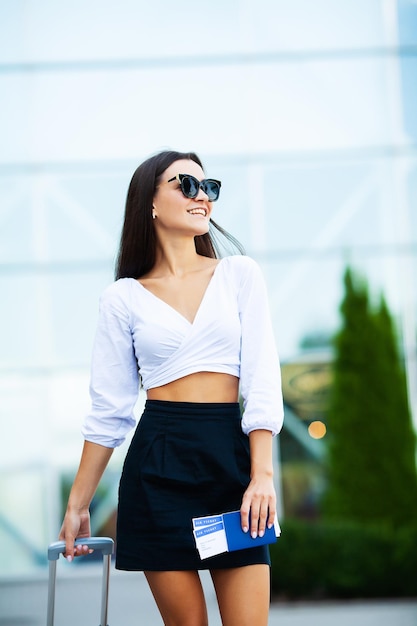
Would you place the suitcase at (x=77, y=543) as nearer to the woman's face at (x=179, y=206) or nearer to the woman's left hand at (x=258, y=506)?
the woman's left hand at (x=258, y=506)

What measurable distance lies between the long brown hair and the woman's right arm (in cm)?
50

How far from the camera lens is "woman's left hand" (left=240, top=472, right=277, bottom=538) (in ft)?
6.91

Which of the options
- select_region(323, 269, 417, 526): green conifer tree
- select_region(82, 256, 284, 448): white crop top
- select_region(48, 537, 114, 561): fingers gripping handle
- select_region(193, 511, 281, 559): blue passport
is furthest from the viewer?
select_region(323, 269, 417, 526): green conifer tree

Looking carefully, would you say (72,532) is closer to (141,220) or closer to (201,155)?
(141,220)

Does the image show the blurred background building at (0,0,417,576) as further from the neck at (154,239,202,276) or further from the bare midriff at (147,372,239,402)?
the bare midriff at (147,372,239,402)

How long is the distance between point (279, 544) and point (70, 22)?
17.7 ft

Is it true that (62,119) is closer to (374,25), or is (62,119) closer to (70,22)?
(70,22)

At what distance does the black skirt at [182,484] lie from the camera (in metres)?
2.18

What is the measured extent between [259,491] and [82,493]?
51 centimetres

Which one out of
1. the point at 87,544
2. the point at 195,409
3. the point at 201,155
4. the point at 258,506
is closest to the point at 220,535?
the point at 258,506

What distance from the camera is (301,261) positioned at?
28.9ft

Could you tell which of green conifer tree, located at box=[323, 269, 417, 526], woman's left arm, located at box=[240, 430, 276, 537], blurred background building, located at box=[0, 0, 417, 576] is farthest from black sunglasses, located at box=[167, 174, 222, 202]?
blurred background building, located at box=[0, 0, 417, 576]

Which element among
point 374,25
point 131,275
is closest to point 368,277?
point 374,25

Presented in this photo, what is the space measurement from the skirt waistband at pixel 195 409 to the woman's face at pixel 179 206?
472 millimetres
